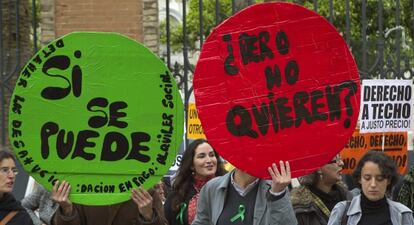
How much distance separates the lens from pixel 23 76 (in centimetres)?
463

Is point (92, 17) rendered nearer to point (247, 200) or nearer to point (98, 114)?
point (98, 114)

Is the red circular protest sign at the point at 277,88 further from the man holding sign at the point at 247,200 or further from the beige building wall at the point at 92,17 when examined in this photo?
the beige building wall at the point at 92,17

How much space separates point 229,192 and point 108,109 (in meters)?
0.71

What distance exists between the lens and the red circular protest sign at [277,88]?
4457 mm

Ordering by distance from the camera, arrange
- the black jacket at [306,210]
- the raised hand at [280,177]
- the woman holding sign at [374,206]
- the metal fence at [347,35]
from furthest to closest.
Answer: the metal fence at [347,35], the black jacket at [306,210], the woman holding sign at [374,206], the raised hand at [280,177]

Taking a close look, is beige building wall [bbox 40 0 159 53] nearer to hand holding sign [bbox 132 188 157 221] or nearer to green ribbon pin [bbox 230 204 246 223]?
hand holding sign [bbox 132 188 157 221]

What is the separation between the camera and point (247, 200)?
179 inches

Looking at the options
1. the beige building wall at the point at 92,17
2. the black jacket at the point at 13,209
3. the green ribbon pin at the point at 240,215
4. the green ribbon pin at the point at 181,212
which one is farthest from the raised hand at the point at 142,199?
the beige building wall at the point at 92,17

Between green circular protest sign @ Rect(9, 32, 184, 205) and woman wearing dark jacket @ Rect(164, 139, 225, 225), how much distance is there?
1590mm

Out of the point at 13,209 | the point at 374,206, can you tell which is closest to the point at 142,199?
the point at 13,209

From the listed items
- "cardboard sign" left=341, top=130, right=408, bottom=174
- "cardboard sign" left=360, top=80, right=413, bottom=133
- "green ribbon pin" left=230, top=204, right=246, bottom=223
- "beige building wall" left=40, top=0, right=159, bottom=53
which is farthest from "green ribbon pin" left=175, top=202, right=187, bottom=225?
"beige building wall" left=40, top=0, right=159, bottom=53

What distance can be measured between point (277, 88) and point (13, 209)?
58.8 inches

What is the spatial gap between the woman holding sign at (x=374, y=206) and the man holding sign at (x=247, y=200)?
50 centimetres

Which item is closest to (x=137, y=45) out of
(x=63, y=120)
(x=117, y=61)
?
(x=117, y=61)
